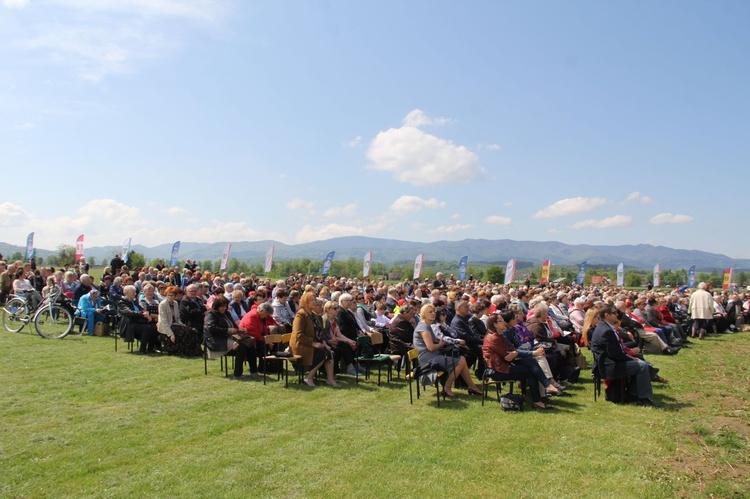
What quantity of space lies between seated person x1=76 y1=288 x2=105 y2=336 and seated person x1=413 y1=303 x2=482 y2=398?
8.88m

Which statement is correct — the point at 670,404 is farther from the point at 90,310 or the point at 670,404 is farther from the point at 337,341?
the point at 90,310

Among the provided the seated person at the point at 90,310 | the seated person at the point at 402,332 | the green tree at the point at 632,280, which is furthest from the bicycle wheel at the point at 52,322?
→ the green tree at the point at 632,280

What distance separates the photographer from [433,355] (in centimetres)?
776

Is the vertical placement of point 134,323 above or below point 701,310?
below

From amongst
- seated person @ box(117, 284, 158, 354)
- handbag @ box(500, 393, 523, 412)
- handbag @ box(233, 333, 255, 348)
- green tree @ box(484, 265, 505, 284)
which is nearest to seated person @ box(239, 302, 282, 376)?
handbag @ box(233, 333, 255, 348)

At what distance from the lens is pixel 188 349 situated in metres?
10.7

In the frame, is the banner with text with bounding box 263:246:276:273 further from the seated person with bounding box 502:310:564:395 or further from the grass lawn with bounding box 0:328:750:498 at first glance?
the seated person with bounding box 502:310:564:395

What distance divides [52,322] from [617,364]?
40.3 feet

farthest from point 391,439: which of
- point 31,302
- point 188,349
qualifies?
point 31,302

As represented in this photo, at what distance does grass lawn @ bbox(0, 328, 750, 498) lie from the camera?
457 centimetres

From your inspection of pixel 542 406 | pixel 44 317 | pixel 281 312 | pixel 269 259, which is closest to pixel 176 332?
pixel 281 312

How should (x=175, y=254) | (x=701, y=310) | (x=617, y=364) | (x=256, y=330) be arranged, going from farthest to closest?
(x=175, y=254) < (x=701, y=310) < (x=256, y=330) < (x=617, y=364)

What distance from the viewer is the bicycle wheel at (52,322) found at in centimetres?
1166

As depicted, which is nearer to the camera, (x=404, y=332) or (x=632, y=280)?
(x=404, y=332)
